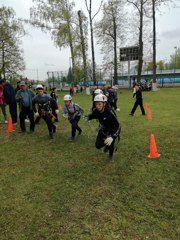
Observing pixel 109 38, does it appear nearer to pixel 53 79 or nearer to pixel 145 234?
pixel 53 79

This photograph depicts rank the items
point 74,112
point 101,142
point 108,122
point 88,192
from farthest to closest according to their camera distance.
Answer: point 74,112, point 101,142, point 108,122, point 88,192

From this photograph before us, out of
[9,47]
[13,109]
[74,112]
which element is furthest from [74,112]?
[9,47]

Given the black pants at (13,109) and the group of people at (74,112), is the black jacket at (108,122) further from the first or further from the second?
the black pants at (13,109)

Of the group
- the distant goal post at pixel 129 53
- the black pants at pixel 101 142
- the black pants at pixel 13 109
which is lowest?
the black pants at pixel 101 142

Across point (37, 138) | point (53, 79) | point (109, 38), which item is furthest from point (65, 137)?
point (53, 79)

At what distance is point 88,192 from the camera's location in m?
4.63

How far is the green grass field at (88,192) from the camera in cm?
352

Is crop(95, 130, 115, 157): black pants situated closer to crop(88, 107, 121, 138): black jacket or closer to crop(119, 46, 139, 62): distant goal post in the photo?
crop(88, 107, 121, 138): black jacket

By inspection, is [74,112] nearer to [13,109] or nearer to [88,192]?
[88,192]

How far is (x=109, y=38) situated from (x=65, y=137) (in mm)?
36043

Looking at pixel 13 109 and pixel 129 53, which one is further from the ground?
pixel 129 53

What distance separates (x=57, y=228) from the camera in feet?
11.7

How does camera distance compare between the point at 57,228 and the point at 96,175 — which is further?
the point at 96,175

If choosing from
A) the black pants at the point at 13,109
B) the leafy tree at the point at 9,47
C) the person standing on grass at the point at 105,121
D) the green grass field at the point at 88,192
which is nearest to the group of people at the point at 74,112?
the person standing on grass at the point at 105,121
